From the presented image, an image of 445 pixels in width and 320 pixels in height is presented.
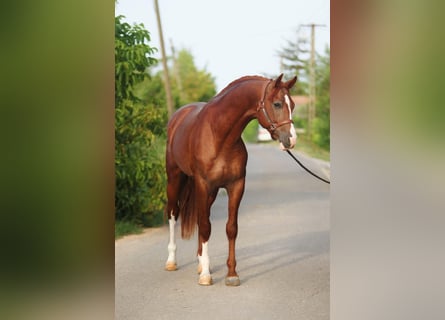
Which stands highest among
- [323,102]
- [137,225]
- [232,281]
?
[232,281]

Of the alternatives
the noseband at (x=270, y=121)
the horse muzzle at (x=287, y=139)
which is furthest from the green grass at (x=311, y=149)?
the horse muzzle at (x=287, y=139)

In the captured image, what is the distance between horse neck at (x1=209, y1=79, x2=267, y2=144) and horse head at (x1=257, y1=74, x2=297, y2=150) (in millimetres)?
167

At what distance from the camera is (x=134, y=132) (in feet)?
31.6

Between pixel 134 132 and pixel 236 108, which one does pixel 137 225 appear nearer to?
pixel 134 132

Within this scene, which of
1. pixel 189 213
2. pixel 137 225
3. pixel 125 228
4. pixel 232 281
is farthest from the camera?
pixel 137 225

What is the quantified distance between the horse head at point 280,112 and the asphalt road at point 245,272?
4.59ft

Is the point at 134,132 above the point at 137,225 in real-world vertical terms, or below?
above

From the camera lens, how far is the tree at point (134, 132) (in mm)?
9203

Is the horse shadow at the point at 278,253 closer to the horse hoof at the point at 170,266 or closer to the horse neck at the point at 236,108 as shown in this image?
the horse hoof at the point at 170,266

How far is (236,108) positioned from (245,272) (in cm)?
190

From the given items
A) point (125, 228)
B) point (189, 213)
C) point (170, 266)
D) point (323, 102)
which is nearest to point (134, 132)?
point (125, 228)

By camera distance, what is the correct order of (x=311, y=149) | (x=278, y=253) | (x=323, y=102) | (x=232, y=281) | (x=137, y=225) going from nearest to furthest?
1. (x=232, y=281)
2. (x=278, y=253)
3. (x=137, y=225)
4. (x=323, y=102)
5. (x=311, y=149)
